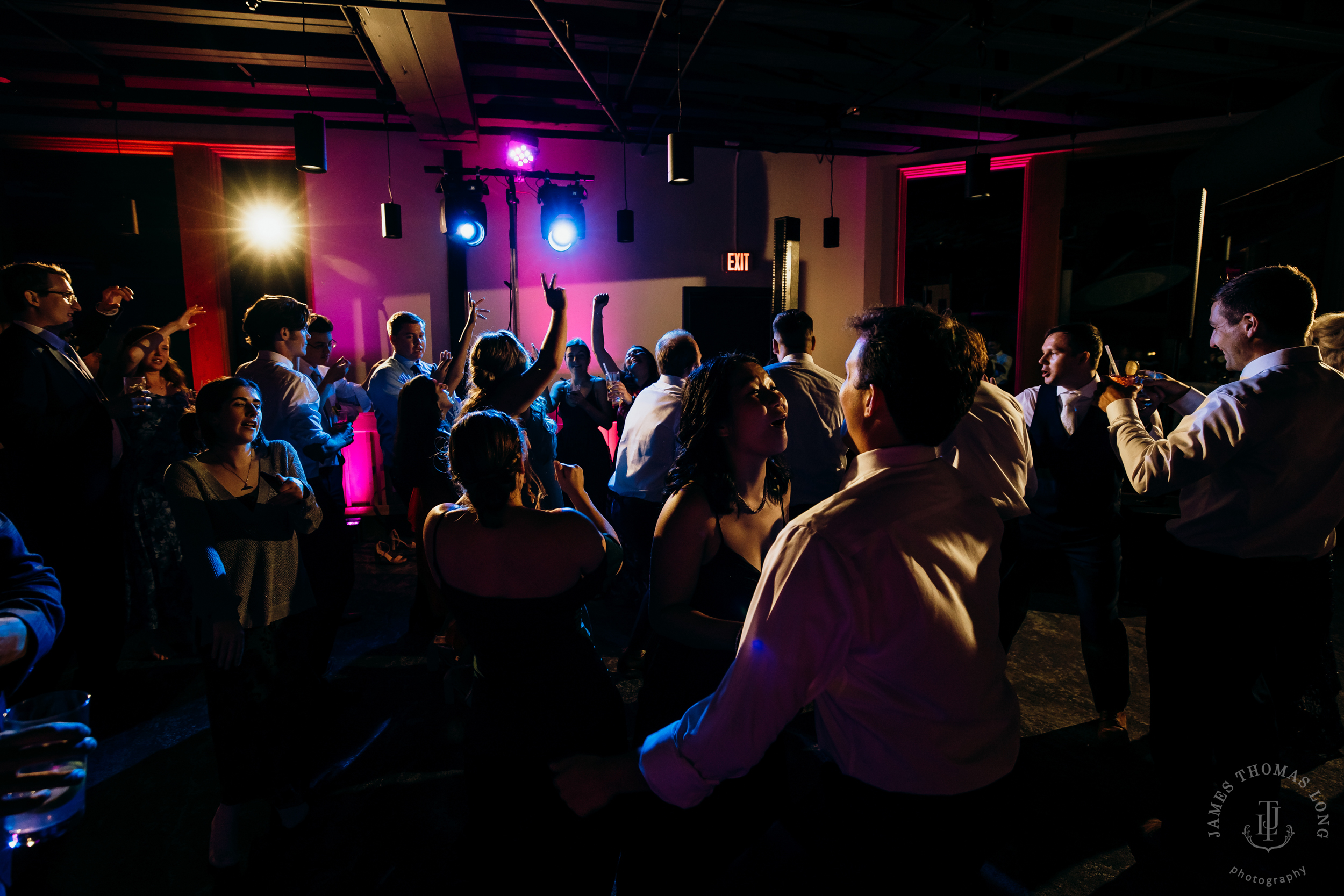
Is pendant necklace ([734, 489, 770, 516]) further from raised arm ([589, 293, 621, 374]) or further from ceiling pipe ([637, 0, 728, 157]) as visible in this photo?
ceiling pipe ([637, 0, 728, 157])

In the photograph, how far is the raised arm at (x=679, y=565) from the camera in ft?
4.67

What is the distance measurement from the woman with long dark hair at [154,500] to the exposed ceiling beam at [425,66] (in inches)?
82.5

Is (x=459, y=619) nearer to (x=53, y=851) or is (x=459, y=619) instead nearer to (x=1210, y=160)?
(x=53, y=851)

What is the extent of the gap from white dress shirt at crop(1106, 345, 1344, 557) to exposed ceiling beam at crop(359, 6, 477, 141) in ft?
14.4

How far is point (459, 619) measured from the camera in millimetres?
1518

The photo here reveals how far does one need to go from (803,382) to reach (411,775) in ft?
7.47

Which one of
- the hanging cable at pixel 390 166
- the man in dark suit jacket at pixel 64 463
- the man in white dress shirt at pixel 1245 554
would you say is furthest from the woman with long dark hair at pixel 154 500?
the hanging cable at pixel 390 166

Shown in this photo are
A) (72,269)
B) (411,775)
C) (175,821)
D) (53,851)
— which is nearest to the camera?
(53,851)

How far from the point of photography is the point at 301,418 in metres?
2.85

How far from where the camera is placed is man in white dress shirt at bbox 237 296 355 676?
9.24 feet

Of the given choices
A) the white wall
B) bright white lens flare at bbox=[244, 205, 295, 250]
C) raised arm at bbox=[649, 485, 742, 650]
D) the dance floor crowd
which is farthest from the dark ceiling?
raised arm at bbox=[649, 485, 742, 650]

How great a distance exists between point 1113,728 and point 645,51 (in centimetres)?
473

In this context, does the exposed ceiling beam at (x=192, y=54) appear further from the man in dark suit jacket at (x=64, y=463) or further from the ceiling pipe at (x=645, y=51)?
the man in dark suit jacket at (x=64, y=463)

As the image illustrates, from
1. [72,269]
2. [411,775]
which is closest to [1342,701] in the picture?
[411,775]
